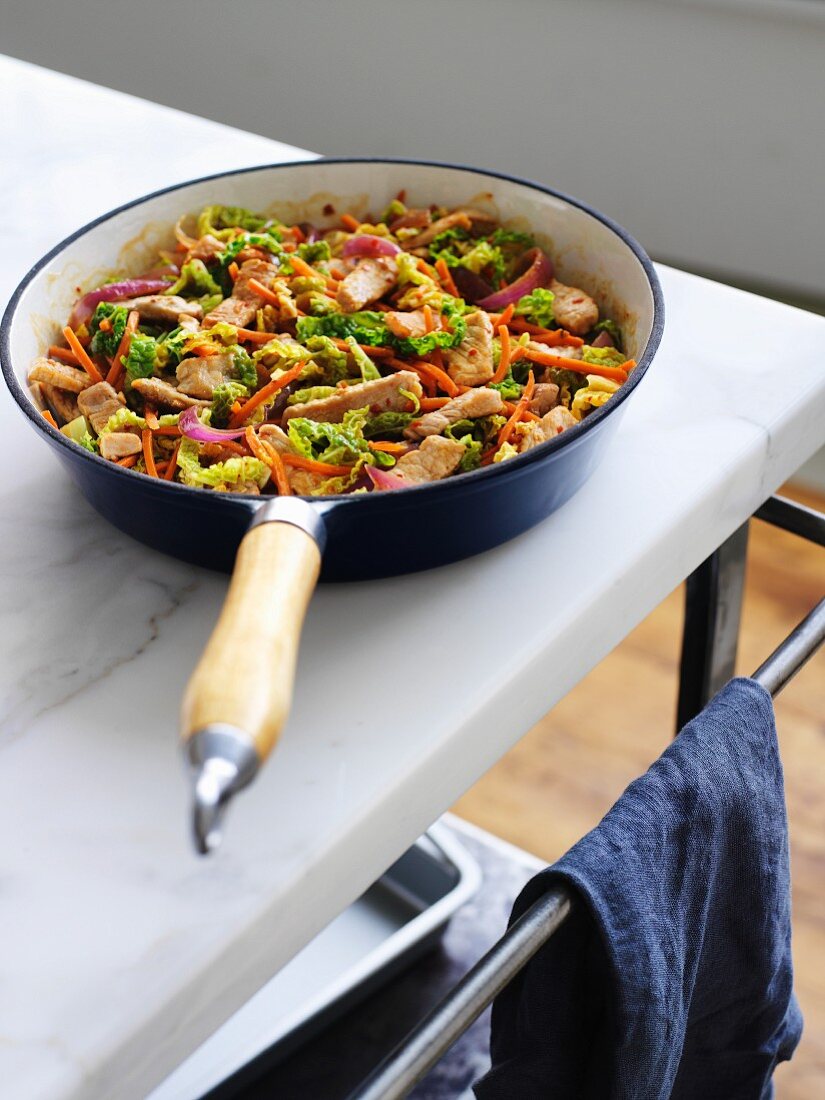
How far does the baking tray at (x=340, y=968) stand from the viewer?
1.15 meters

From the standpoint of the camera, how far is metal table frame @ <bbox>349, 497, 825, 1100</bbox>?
1.85 ft

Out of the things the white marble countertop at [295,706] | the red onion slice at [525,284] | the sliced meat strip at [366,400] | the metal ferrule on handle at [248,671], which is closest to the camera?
the metal ferrule on handle at [248,671]

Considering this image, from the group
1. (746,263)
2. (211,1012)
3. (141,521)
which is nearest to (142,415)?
(141,521)

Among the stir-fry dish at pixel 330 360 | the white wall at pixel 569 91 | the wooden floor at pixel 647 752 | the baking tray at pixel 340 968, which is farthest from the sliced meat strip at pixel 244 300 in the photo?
the white wall at pixel 569 91

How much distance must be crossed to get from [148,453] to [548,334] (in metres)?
0.28

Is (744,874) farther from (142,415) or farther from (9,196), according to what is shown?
(9,196)

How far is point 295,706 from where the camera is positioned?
637mm

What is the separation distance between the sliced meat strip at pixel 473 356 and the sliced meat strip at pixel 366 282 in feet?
0.26

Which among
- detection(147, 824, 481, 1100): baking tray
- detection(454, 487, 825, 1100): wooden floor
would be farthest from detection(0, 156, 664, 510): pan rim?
detection(454, 487, 825, 1100): wooden floor

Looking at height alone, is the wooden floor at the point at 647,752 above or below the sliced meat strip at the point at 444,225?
below

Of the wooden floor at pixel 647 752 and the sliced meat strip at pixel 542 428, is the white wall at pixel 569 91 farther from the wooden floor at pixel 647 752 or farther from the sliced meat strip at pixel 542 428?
the sliced meat strip at pixel 542 428

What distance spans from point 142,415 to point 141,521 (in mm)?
90

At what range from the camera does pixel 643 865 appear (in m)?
0.64

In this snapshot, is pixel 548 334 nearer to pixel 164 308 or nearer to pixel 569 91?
pixel 164 308
